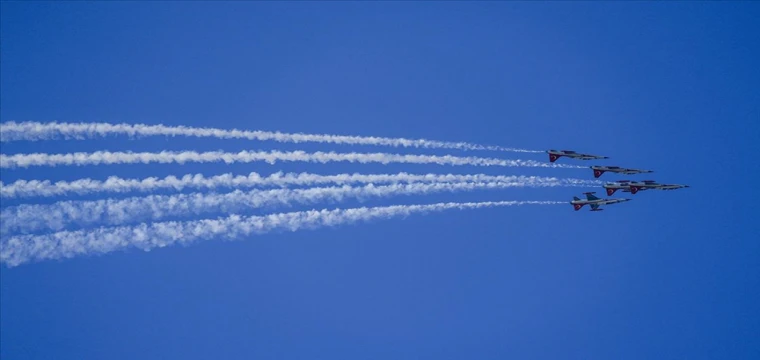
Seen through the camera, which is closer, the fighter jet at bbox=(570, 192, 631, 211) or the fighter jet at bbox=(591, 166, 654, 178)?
the fighter jet at bbox=(570, 192, 631, 211)

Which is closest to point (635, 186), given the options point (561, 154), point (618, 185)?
point (618, 185)

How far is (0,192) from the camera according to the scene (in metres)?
37.4

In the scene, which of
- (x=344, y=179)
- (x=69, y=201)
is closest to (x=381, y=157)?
(x=344, y=179)

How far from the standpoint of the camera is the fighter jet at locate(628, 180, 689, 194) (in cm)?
5521

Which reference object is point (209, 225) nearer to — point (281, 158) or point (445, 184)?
point (281, 158)

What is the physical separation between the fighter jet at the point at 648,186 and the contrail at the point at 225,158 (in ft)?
27.0

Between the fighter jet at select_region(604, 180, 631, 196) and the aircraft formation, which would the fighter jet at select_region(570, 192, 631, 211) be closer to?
the aircraft formation

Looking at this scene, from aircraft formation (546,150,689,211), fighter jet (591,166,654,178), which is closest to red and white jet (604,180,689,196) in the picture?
aircraft formation (546,150,689,211)

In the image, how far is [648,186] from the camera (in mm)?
55312

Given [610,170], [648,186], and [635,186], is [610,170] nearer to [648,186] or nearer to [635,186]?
[635,186]

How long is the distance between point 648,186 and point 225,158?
31.0 metres

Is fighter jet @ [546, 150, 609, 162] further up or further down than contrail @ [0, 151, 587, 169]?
further up

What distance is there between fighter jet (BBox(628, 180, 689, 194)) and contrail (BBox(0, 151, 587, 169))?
824cm

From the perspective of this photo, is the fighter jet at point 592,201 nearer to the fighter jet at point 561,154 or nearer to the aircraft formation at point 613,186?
the aircraft formation at point 613,186
